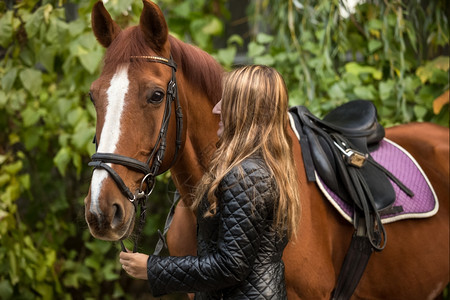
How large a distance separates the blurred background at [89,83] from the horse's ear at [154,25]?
953mm

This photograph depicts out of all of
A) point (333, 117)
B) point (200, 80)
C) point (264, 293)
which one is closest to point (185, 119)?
point (200, 80)

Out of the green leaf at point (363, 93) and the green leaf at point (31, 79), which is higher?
the green leaf at point (31, 79)

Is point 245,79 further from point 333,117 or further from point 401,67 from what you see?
point 401,67

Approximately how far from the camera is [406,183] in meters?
2.28

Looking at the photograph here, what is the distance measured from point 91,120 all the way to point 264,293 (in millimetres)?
1967

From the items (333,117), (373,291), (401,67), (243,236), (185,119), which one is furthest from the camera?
(401,67)

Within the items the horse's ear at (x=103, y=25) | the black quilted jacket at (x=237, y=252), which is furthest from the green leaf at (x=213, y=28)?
the black quilted jacket at (x=237, y=252)

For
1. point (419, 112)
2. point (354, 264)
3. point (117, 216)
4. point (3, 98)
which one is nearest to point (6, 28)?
point (3, 98)

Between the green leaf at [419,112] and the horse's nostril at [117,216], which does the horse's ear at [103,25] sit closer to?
the horse's nostril at [117,216]

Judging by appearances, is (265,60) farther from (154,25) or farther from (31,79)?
(154,25)

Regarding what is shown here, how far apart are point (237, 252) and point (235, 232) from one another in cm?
5

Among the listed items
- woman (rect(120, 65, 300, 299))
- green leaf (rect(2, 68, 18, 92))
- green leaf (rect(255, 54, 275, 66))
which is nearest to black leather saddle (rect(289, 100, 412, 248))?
woman (rect(120, 65, 300, 299))

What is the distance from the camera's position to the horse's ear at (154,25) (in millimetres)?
1575

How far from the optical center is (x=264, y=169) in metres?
1.36
